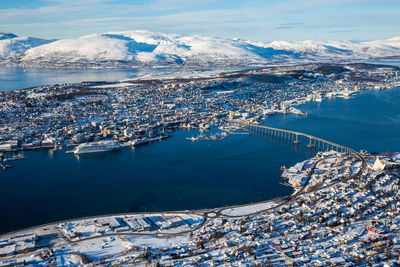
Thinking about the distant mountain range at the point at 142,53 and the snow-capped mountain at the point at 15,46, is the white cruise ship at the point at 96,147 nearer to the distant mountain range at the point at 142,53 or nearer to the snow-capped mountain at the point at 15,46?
the distant mountain range at the point at 142,53

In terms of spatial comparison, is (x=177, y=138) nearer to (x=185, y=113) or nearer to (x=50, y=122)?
(x=185, y=113)

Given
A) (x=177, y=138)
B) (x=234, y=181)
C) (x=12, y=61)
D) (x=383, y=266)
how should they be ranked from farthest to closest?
1. (x=12, y=61)
2. (x=177, y=138)
3. (x=234, y=181)
4. (x=383, y=266)

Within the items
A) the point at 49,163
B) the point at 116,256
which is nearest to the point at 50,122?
the point at 49,163

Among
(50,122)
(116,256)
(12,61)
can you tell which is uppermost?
(12,61)

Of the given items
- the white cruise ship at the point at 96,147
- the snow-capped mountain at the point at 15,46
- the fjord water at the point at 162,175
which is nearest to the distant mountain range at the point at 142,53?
the snow-capped mountain at the point at 15,46

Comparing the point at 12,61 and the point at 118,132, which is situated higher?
the point at 12,61

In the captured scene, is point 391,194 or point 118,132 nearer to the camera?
point 391,194
